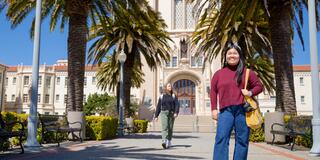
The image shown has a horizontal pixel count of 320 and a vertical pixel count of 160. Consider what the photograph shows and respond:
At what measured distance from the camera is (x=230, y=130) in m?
4.64

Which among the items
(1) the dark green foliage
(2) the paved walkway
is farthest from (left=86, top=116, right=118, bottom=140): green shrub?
(1) the dark green foliage

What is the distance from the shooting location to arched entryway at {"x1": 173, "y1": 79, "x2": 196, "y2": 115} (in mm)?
54188

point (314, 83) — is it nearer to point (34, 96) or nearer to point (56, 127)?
point (34, 96)

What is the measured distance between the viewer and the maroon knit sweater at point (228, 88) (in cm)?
466

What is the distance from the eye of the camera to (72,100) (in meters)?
13.7

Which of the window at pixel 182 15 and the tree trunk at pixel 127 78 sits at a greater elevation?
the window at pixel 182 15

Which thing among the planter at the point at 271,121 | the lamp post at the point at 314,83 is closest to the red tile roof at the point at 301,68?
the planter at the point at 271,121

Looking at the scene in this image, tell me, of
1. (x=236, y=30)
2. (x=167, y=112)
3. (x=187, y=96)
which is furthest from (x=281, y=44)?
(x=187, y=96)

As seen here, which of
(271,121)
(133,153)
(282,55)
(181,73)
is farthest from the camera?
(181,73)

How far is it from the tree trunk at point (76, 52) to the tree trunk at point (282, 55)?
25.6 ft

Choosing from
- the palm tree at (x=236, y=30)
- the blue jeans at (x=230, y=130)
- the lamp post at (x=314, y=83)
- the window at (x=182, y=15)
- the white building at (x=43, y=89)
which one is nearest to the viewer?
the blue jeans at (x=230, y=130)

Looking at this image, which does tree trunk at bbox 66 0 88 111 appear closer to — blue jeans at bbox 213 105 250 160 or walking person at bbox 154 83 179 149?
walking person at bbox 154 83 179 149

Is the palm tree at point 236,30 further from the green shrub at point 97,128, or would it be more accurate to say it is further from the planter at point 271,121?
the green shrub at point 97,128

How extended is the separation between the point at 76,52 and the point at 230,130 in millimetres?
10411
